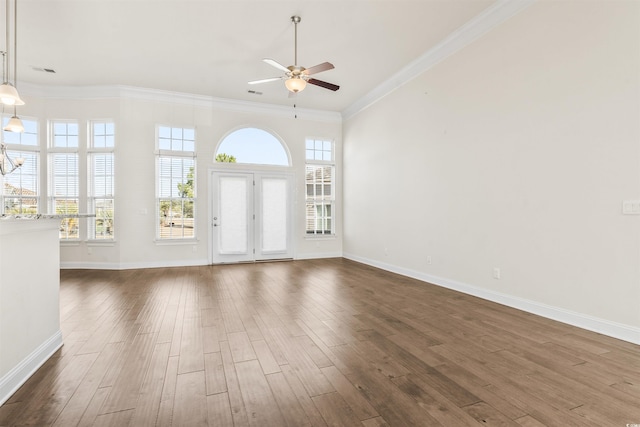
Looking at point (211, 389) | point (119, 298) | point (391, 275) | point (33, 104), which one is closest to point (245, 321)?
point (211, 389)

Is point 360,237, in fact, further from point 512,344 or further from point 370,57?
point 512,344

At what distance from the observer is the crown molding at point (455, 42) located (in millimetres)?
3803

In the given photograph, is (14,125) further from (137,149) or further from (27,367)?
(27,367)

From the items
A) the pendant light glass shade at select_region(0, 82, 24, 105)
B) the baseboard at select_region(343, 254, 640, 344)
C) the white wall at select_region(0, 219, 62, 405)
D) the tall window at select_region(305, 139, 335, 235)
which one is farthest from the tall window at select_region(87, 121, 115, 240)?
the baseboard at select_region(343, 254, 640, 344)

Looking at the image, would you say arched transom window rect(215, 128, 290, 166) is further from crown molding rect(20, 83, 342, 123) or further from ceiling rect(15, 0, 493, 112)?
ceiling rect(15, 0, 493, 112)

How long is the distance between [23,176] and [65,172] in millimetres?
734

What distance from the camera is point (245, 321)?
131 inches

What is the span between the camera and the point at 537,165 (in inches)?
138

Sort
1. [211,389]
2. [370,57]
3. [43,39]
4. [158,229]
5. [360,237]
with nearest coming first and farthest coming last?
[211,389]
[43,39]
[370,57]
[158,229]
[360,237]

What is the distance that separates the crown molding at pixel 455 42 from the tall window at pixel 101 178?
577 cm

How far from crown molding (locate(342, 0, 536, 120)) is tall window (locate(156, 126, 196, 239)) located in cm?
430

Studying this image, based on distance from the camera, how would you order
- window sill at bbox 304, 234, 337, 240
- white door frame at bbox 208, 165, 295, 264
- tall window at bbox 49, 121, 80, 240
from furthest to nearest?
window sill at bbox 304, 234, 337, 240 → white door frame at bbox 208, 165, 295, 264 → tall window at bbox 49, 121, 80, 240

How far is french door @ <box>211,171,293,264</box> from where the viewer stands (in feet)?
23.4

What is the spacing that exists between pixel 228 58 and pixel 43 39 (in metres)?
2.70
